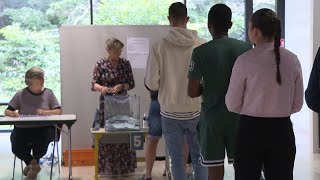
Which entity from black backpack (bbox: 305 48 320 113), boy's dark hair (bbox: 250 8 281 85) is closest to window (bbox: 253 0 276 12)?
black backpack (bbox: 305 48 320 113)

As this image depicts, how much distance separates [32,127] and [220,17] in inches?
101

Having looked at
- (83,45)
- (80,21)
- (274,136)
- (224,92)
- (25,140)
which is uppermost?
(80,21)

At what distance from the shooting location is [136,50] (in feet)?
18.2

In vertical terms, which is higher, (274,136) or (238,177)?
(274,136)

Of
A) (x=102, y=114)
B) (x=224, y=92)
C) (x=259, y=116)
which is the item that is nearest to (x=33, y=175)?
(x=102, y=114)

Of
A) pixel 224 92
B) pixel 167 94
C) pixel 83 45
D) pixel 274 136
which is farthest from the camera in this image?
pixel 83 45

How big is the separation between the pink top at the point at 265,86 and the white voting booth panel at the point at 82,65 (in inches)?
128

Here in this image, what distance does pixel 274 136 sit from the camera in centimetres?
223

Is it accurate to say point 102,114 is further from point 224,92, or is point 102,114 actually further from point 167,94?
point 224,92

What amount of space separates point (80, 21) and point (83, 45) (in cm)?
184

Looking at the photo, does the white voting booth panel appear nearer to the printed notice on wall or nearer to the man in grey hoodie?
the printed notice on wall

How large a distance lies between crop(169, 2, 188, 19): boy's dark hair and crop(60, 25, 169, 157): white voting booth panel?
7.62 ft

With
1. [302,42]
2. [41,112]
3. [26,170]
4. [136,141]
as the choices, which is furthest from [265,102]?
[302,42]

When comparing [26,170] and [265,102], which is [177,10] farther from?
[26,170]
